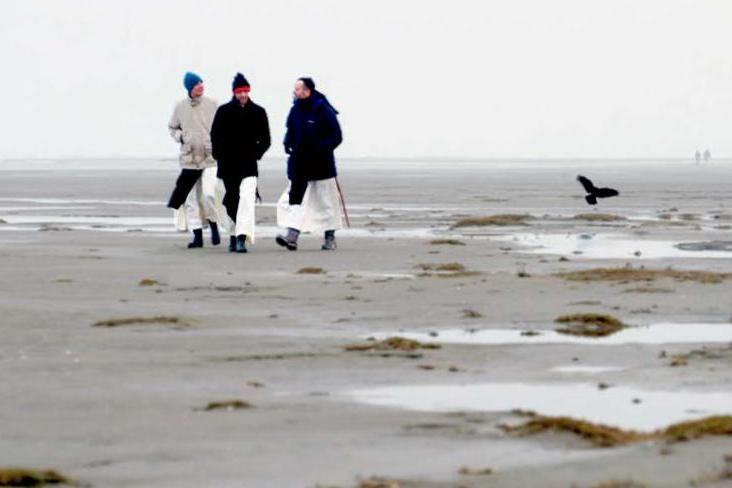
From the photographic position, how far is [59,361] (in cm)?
1058

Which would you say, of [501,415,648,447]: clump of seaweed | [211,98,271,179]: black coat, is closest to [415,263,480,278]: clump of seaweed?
[211,98,271,179]: black coat

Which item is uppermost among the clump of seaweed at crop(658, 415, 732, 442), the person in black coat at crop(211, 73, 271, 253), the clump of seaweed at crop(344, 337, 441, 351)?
the person in black coat at crop(211, 73, 271, 253)

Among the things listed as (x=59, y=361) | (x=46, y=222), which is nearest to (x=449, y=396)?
(x=59, y=361)

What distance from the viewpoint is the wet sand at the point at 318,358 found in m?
7.30

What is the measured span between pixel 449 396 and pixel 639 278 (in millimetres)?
7151

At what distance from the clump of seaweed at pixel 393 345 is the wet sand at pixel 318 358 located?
112 millimetres

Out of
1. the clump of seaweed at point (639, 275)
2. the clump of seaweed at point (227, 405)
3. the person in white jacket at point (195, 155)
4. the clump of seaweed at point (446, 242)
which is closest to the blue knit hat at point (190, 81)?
the person in white jacket at point (195, 155)

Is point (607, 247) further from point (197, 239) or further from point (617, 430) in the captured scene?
point (617, 430)

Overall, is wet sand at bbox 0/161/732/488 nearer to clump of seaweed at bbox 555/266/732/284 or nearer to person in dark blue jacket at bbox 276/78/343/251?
clump of seaweed at bbox 555/266/732/284

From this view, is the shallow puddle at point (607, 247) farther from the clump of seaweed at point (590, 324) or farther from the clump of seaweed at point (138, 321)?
the clump of seaweed at point (138, 321)

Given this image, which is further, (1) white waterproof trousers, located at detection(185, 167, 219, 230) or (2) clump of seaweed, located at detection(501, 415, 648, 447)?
(1) white waterproof trousers, located at detection(185, 167, 219, 230)

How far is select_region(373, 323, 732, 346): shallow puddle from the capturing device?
450 inches

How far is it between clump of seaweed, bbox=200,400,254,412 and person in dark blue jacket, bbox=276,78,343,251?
476 inches

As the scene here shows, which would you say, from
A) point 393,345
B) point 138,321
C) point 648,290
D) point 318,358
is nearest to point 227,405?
point 318,358
